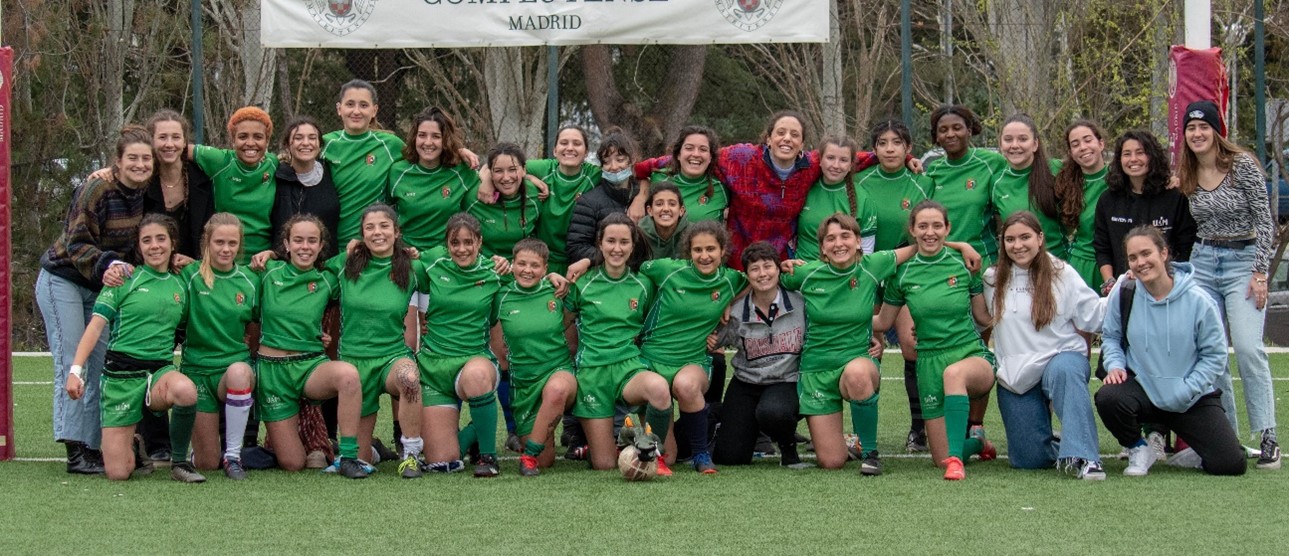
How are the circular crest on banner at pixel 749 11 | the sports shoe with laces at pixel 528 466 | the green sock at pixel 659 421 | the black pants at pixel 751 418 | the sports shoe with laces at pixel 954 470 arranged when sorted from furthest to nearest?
the circular crest on banner at pixel 749 11
the black pants at pixel 751 418
the green sock at pixel 659 421
the sports shoe with laces at pixel 528 466
the sports shoe with laces at pixel 954 470

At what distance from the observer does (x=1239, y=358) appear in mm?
6137

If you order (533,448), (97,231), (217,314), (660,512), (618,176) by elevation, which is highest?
(618,176)

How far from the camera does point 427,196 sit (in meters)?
6.61

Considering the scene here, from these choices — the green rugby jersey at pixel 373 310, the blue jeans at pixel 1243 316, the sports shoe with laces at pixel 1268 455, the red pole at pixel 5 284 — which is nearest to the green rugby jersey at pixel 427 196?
the green rugby jersey at pixel 373 310

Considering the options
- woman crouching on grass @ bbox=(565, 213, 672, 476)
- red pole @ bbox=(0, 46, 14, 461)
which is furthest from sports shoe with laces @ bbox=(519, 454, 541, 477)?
red pole @ bbox=(0, 46, 14, 461)

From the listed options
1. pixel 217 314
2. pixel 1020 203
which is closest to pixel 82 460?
pixel 217 314

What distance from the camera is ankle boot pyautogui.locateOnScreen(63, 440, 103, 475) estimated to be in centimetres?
607

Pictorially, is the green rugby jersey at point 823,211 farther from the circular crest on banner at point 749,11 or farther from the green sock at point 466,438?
the circular crest on banner at point 749,11

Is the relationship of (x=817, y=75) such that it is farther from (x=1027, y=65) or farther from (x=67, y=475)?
(x=67, y=475)

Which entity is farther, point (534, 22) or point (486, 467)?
point (534, 22)

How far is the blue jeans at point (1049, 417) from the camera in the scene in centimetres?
582

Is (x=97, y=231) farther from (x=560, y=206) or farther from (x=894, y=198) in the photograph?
(x=894, y=198)

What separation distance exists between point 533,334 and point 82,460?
181cm

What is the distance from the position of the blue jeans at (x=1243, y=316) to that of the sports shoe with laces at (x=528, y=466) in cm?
266
